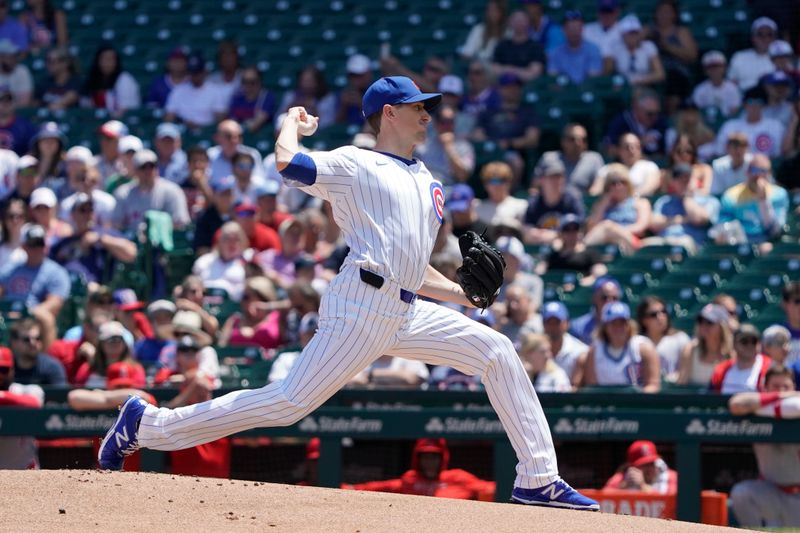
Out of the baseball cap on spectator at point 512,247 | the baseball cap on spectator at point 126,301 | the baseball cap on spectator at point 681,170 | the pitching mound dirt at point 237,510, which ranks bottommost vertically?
the pitching mound dirt at point 237,510

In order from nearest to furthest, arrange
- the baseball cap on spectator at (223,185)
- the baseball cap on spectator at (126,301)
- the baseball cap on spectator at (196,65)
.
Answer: the baseball cap on spectator at (126,301) < the baseball cap on spectator at (223,185) < the baseball cap on spectator at (196,65)

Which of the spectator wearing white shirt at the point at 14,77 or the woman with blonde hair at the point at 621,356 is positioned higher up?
the spectator wearing white shirt at the point at 14,77

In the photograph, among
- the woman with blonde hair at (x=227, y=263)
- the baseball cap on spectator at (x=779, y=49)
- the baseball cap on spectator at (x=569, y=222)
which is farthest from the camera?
the baseball cap on spectator at (x=779, y=49)

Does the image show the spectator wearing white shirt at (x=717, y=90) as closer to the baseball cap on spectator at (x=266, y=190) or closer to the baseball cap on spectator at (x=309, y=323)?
the baseball cap on spectator at (x=266, y=190)

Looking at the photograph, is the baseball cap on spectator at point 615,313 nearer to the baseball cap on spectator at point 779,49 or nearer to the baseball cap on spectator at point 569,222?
the baseball cap on spectator at point 569,222

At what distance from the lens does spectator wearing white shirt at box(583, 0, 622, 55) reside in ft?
43.6

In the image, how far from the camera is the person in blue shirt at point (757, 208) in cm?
1086

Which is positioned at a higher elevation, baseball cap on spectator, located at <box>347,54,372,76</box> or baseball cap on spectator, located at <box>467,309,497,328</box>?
baseball cap on spectator, located at <box>347,54,372,76</box>

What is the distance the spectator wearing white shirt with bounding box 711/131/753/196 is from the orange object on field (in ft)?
12.6

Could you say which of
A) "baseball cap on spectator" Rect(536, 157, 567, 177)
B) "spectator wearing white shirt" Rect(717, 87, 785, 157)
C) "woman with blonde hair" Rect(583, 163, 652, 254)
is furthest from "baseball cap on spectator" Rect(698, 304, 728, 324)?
"spectator wearing white shirt" Rect(717, 87, 785, 157)

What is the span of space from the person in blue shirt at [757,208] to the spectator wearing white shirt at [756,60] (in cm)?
184

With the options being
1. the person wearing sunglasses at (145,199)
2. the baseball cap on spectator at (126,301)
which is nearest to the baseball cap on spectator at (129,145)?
the person wearing sunglasses at (145,199)

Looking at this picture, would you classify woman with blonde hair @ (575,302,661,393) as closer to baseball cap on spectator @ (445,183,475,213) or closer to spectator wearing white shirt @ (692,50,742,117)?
baseball cap on spectator @ (445,183,475,213)

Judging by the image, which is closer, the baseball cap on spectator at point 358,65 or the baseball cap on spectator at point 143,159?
the baseball cap on spectator at point 143,159
